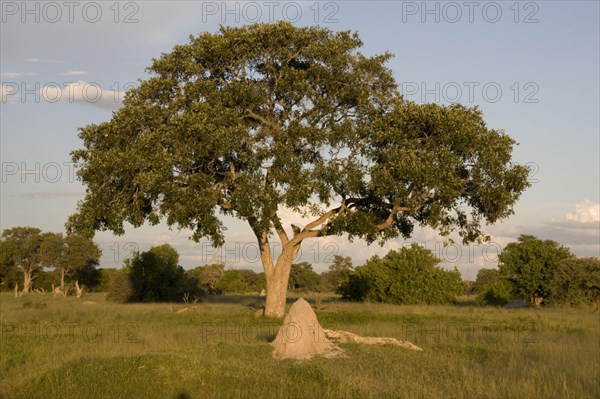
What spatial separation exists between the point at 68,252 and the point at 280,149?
5696cm

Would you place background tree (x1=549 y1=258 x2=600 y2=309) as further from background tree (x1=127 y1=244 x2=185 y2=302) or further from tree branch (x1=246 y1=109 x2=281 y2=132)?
background tree (x1=127 y1=244 x2=185 y2=302)

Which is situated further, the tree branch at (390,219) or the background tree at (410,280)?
the background tree at (410,280)

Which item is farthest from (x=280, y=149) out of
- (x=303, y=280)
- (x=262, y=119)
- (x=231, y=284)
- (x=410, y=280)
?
(x=303, y=280)

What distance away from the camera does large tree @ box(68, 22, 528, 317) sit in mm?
28094

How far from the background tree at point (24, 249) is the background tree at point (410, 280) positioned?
154ft

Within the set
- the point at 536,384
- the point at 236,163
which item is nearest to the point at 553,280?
the point at 236,163

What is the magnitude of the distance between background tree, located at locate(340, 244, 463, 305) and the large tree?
1875 cm

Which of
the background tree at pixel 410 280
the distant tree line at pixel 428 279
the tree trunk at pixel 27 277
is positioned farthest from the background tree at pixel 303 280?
the background tree at pixel 410 280

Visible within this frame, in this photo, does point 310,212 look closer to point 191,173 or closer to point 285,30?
point 191,173

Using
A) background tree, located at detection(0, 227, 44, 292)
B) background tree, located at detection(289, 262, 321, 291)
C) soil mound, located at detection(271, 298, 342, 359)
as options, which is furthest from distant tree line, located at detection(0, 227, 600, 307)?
background tree, located at detection(289, 262, 321, 291)

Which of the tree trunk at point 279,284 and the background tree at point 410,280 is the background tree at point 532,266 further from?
the tree trunk at point 279,284

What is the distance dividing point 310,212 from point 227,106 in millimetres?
6572

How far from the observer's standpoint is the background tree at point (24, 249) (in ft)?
263

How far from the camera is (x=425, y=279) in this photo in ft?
167
